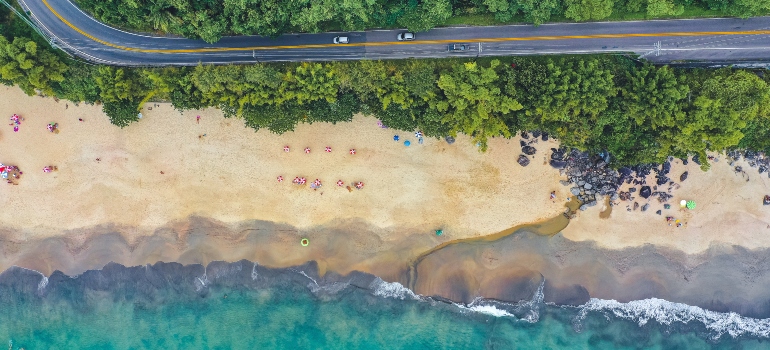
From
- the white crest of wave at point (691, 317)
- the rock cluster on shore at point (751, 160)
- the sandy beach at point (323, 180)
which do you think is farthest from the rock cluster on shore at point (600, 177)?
the white crest of wave at point (691, 317)

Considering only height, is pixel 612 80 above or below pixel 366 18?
below

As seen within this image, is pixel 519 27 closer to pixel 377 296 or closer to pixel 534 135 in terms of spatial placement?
pixel 534 135

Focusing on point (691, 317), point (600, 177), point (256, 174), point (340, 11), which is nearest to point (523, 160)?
point (600, 177)

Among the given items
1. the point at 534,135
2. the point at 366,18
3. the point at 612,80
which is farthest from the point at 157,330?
the point at 612,80

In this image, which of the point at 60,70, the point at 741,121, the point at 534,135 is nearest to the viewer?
the point at 741,121

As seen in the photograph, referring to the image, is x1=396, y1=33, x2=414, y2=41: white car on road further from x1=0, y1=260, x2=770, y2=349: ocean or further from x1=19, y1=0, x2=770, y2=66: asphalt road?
x1=0, y1=260, x2=770, y2=349: ocean

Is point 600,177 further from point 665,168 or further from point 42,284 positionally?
point 42,284

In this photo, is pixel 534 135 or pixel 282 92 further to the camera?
pixel 534 135

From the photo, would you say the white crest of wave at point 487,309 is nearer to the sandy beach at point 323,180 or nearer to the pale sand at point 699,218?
the sandy beach at point 323,180
